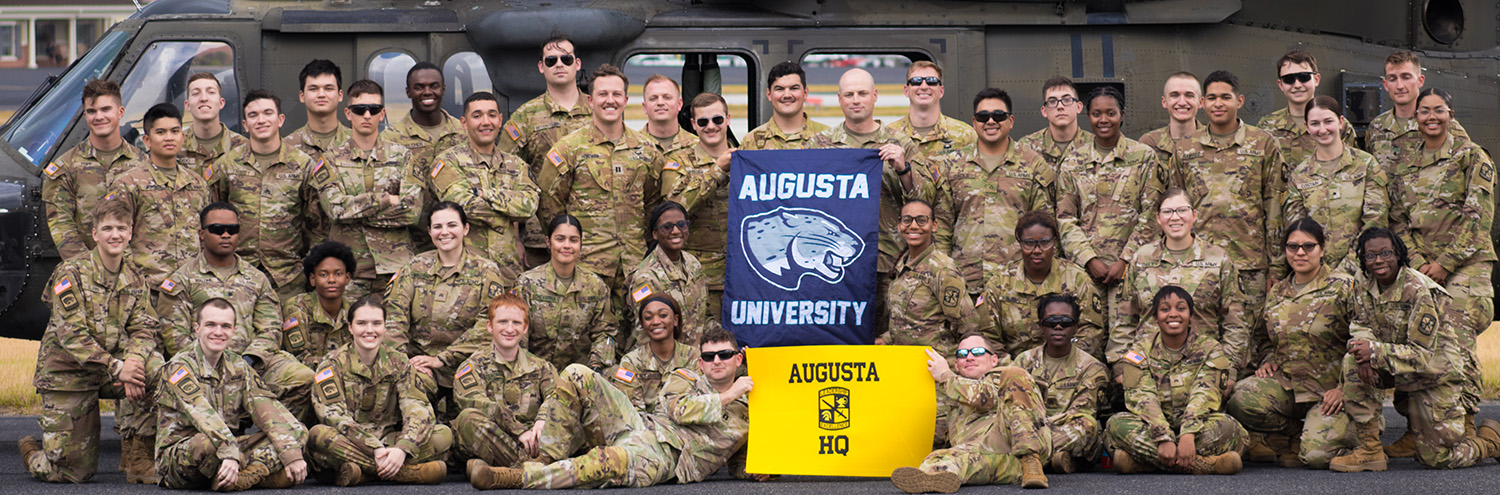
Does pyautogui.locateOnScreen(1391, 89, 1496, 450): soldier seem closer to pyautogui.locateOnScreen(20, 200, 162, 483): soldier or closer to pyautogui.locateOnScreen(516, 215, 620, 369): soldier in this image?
pyautogui.locateOnScreen(516, 215, 620, 369): soldier

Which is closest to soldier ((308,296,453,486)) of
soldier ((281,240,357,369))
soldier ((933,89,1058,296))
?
soldier ((281,240,357,369))

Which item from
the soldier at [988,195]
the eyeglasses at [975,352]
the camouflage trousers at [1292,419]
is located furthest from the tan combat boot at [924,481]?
the camouflage trousers at [1292,419]

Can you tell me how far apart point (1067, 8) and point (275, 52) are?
4990mm

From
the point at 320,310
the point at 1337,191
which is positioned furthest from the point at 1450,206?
the point at 320,310

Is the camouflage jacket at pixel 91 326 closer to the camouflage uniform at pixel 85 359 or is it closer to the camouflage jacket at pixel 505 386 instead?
the camouflage uniform at pixel 85 359

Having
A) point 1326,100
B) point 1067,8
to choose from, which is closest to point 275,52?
point 1067,8

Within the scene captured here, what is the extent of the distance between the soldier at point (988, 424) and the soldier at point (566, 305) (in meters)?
1.85

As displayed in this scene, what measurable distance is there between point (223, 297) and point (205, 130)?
1385 millimetres

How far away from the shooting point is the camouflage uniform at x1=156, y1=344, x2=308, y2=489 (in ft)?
24.9

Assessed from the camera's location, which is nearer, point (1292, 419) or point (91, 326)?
point (91, 326)

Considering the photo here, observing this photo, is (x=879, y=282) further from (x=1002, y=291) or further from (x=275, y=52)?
(x=275, y=52)

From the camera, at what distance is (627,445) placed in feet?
25.5

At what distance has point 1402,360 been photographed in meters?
8.11

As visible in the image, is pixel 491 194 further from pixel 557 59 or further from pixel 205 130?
pixel 205 130
